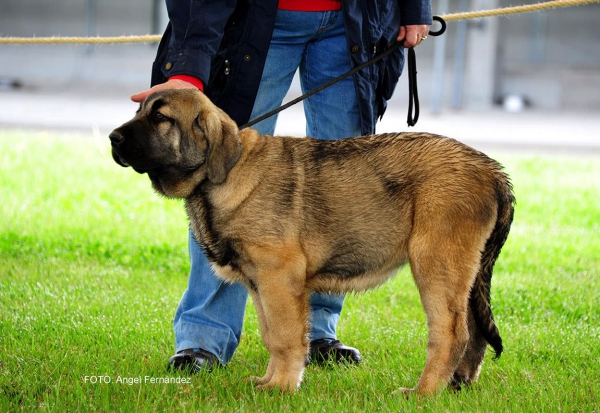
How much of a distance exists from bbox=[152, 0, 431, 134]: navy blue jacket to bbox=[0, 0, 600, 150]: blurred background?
1813 cm

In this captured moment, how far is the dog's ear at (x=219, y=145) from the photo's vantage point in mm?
3688

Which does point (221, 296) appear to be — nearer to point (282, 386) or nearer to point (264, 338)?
point (264, 338)

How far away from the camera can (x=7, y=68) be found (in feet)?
102

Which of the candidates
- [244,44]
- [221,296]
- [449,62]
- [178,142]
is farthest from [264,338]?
[449,62]

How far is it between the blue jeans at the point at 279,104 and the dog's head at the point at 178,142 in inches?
25.7

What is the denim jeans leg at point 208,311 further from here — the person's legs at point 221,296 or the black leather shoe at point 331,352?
the black leather shoe at point 331,352

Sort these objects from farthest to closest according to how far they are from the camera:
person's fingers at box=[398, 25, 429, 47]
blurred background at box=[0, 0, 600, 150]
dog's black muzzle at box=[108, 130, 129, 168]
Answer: blurred background at box=[0, 0, 600, 150]
person's fingers at box=[398, 25, 429, 47]
dog's black muzzle at box=[108, 130, 129, 168]

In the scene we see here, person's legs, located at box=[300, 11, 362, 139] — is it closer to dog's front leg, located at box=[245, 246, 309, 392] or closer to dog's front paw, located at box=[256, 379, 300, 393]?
dog's front leg, located at box=[245, 246, 309, 392]

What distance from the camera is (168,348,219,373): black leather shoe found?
4168 mm

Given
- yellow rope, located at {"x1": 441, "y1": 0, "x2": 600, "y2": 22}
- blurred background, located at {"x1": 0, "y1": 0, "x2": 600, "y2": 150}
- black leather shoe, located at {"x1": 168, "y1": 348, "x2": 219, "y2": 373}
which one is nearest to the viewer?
black leather shoe, located at {"x1": 168, "y1": 348, "x2": 219, "y2": 373}

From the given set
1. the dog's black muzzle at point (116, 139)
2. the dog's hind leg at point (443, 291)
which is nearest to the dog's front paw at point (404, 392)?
the dog's hind leg at point (443, 291)

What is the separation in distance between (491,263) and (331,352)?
107 centimetres

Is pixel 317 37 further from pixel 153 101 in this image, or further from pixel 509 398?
pixel 509 398

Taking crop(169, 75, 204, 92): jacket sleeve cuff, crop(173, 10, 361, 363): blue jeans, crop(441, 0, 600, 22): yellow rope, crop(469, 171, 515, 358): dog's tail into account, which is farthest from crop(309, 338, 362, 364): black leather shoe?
crop(441, 0, 600, 22): yellow rope
